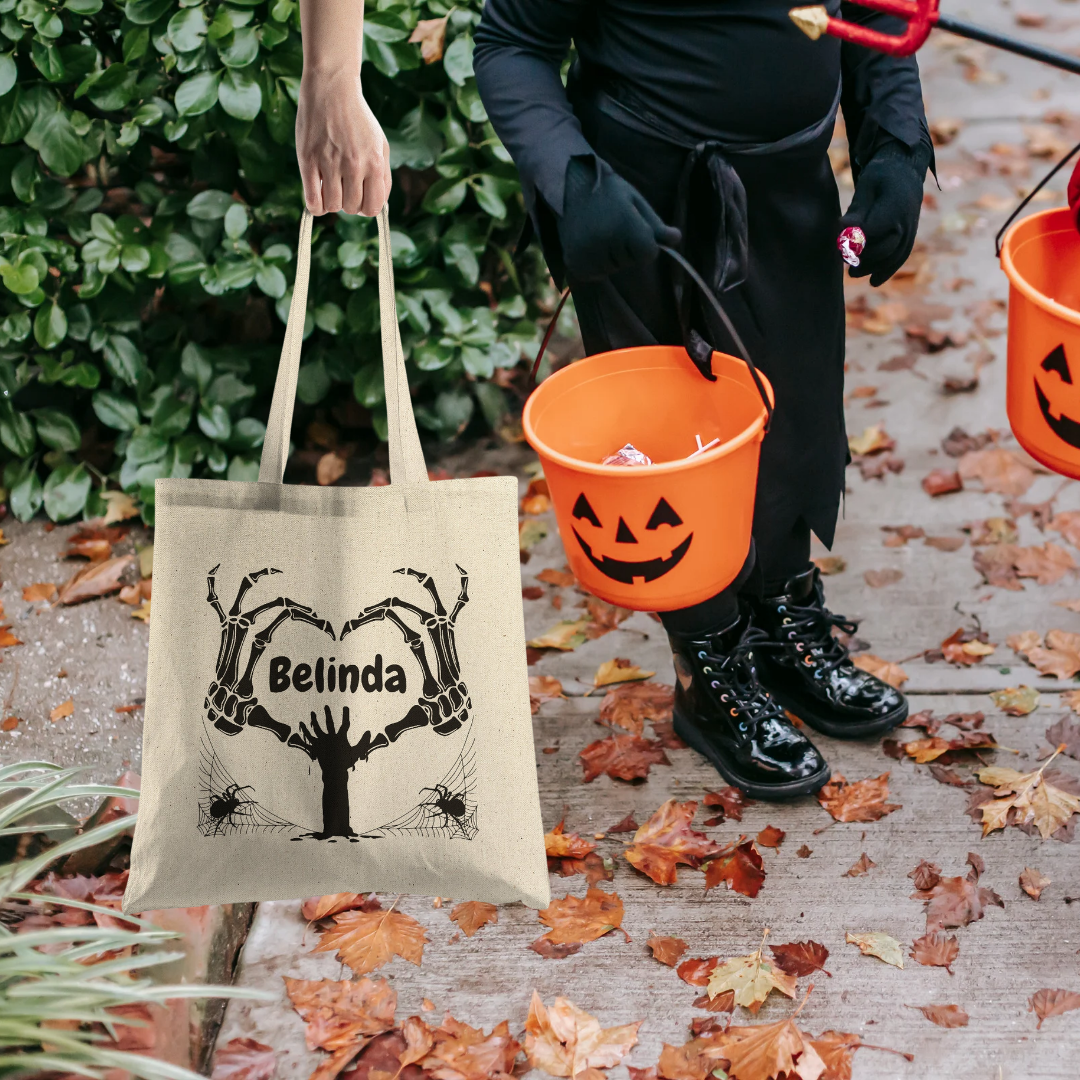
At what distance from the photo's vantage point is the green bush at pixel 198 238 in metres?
2.67

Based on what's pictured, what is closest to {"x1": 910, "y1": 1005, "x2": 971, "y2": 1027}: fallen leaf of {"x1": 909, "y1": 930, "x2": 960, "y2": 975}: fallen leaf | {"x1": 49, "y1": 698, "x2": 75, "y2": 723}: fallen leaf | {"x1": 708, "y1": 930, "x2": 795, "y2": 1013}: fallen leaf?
{"x1": 909, "y1": 930, "x2": 960, "y2": 975}: fallen leaf

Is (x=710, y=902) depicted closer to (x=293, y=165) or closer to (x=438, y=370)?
(x=438, y=370)

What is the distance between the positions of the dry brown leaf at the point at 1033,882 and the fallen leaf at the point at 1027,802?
0.10 m

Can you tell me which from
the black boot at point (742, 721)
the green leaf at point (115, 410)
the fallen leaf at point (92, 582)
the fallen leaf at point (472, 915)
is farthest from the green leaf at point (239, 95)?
the fallen leaf at point (472, 915)

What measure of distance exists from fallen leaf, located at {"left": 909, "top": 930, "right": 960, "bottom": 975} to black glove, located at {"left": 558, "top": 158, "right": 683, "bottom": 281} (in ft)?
4.09

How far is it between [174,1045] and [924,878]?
131 cm

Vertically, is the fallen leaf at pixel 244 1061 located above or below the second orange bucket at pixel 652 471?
below

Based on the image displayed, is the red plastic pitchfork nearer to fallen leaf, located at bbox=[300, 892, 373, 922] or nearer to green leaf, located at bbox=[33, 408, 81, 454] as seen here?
fallen leaf, located at bbox=[300, 892, 373, 922]

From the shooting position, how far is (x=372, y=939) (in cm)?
200

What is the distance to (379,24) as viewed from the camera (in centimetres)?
268

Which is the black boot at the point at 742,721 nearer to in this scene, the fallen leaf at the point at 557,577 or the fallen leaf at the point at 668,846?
the fallen leaf at the point at 668,846

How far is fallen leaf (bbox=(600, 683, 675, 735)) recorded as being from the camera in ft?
8.18

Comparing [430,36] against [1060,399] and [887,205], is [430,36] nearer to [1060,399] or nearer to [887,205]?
[887,205]

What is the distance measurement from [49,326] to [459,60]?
1.22 metres
